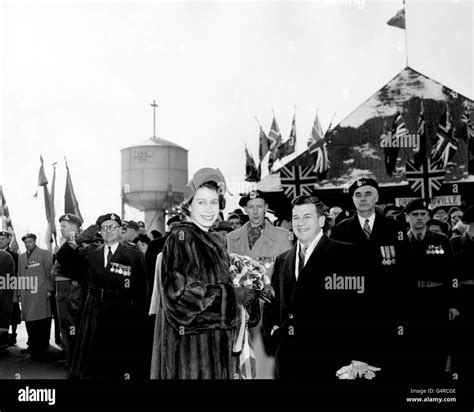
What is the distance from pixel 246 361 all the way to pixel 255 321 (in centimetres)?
33

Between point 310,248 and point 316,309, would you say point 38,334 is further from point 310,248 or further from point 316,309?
point 310,248

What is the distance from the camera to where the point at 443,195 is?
31.2 feet

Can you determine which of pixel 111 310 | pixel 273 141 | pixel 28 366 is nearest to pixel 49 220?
pixel 28 366

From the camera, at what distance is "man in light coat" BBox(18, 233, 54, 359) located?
22.1 feet

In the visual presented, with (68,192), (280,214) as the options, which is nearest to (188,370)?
(280,214)

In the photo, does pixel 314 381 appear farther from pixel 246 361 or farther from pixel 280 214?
pixel 280 214

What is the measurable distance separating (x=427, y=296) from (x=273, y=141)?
12.1 ft

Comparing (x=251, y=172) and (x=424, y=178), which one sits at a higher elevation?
(x=251, y=172)

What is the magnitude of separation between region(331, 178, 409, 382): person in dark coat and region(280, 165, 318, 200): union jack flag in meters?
0.57

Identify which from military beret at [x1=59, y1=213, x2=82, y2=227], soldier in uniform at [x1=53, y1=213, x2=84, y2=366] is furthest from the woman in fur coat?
military beret at [x1=59, y1=213, x2=82, y2=227]

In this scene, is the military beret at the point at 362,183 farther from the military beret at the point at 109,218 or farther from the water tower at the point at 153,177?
the water tower at the point at 153,177

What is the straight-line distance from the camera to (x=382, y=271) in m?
4.86

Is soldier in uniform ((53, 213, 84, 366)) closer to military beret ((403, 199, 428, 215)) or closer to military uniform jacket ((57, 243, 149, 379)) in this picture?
military uniform jacket ((57, 243, 149, 379))

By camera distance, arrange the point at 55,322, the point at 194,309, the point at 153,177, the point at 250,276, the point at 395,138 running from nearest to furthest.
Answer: the point at 194,309 < the point at 250,276 < the point at 55,322 < the point at 395,138 < the point at 153,177
